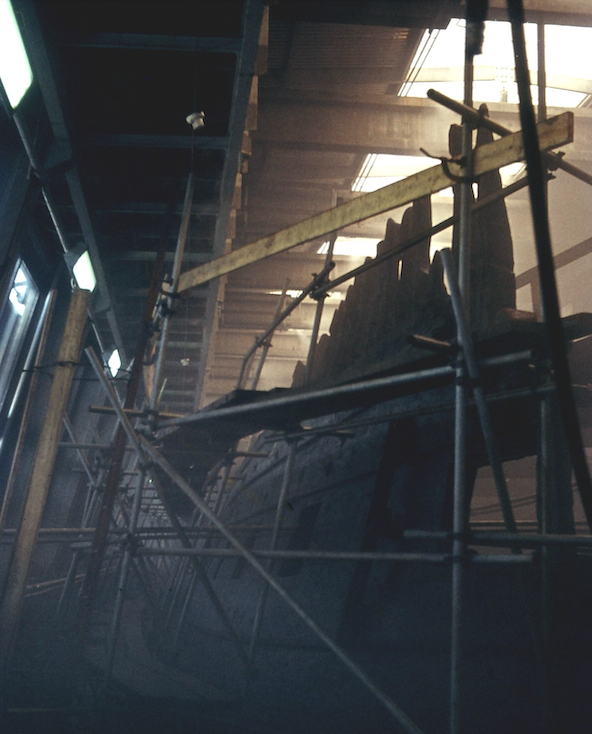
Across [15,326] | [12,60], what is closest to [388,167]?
[15,326]

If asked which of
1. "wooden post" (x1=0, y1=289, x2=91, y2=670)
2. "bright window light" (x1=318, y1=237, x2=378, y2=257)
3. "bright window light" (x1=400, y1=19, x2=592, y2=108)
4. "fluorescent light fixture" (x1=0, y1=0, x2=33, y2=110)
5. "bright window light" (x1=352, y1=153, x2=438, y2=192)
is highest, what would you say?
"bright window light" (x1=400, y1=19, x2=592, y2=108)

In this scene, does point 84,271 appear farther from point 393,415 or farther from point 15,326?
point 393,415

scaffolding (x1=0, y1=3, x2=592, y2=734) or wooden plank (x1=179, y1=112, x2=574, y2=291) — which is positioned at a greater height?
wooden plank (x1=179, y1=112, x2=574, y2=291)

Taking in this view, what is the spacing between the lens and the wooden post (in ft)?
18.7

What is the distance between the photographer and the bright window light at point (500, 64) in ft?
37.4

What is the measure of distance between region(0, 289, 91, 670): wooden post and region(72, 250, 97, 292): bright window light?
9.07 feet

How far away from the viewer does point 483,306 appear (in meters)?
4.62

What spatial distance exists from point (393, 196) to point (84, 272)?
20.7ft

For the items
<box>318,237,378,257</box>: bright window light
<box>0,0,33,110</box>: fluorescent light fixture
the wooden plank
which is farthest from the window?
<box>318,237,378,257</box>: bright window light

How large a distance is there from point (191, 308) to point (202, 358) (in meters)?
→ 2.71

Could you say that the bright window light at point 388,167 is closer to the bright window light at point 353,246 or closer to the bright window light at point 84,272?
the bright window light at point 353,246

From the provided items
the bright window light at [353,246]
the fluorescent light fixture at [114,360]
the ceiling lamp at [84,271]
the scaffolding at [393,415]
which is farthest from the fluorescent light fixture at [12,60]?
the bright window light at [353,246]

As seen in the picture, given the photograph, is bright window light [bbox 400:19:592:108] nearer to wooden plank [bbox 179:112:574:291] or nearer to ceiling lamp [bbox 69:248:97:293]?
ceiling lamp [bbox 69:248:97:293]

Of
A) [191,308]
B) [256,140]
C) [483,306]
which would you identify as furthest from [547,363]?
[256,140]
